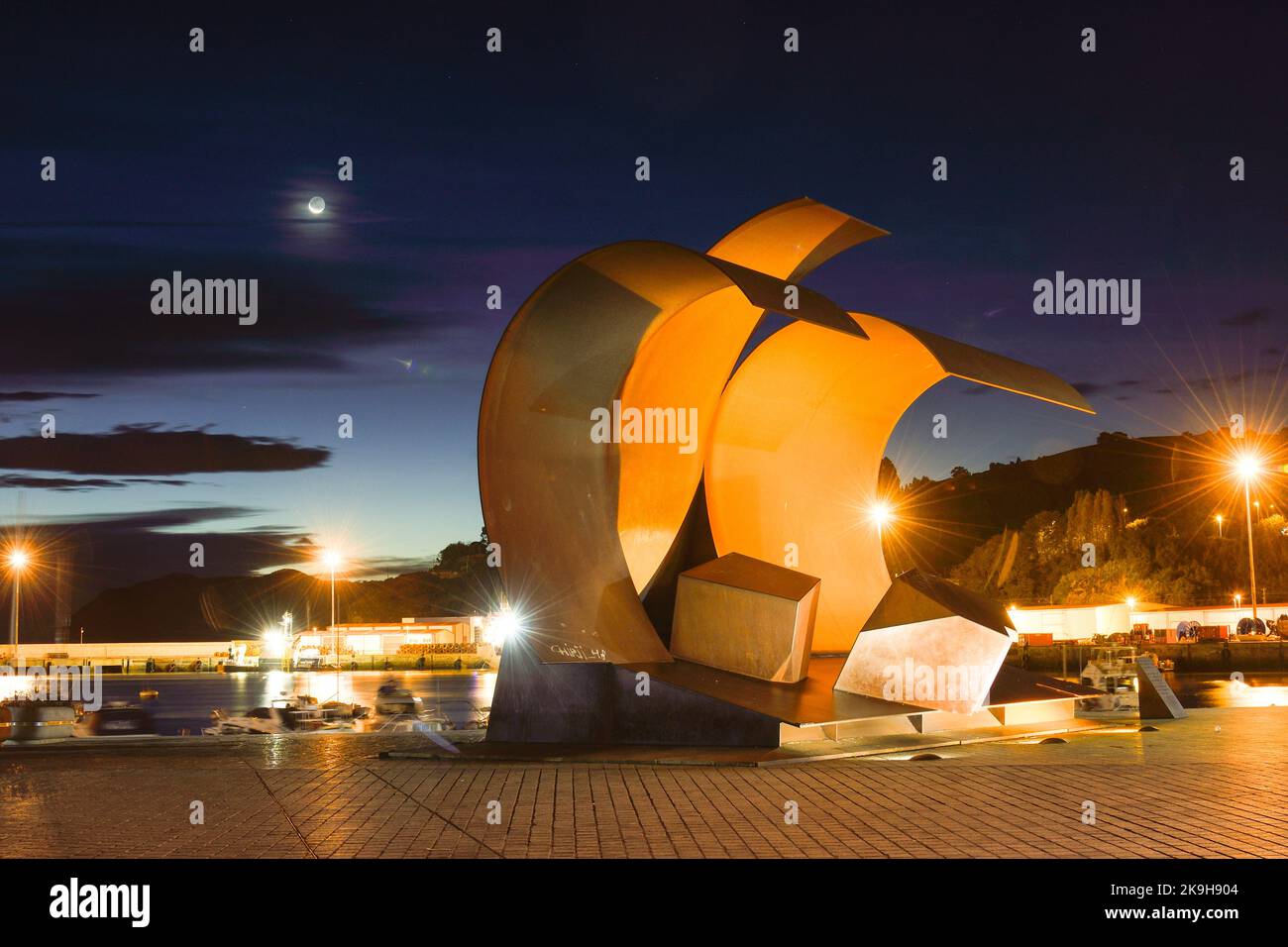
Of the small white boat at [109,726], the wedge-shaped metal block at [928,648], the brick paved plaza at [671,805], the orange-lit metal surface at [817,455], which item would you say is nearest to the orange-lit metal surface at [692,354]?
the orange-lit metal surface at [817,455]

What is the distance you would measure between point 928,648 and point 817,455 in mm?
5683

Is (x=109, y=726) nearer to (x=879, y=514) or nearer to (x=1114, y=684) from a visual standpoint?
(x=879, y=514)

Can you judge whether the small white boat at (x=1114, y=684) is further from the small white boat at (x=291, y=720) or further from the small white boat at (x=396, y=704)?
the small white boat at (x=396, y=704)

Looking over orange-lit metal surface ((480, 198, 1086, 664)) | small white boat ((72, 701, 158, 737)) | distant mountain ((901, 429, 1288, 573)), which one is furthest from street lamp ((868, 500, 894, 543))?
distant mountain ((901, 429, 1288, 573))

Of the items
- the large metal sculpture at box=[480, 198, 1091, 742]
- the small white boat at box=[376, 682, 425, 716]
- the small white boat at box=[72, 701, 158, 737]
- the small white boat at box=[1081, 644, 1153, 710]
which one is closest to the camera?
the large metal sculpture at box=[480, 198, 1091, 742]

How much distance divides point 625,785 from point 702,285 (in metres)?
5.95

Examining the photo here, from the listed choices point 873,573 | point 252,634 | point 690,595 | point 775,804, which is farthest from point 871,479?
point 252,634

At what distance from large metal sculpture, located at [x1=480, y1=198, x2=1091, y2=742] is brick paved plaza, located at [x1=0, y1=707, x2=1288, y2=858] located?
6.57 feet

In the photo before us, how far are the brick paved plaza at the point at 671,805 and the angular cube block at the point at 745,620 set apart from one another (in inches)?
94.3

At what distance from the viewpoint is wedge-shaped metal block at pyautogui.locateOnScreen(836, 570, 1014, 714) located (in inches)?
586

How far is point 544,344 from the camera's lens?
14.8 m

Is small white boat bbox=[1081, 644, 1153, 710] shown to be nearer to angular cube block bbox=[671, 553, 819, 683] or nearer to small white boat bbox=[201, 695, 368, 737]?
angular cube block bbox=[671, 553, 819, 683]

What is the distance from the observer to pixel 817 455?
20.2 metres

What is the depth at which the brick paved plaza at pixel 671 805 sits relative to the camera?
26.0ft
